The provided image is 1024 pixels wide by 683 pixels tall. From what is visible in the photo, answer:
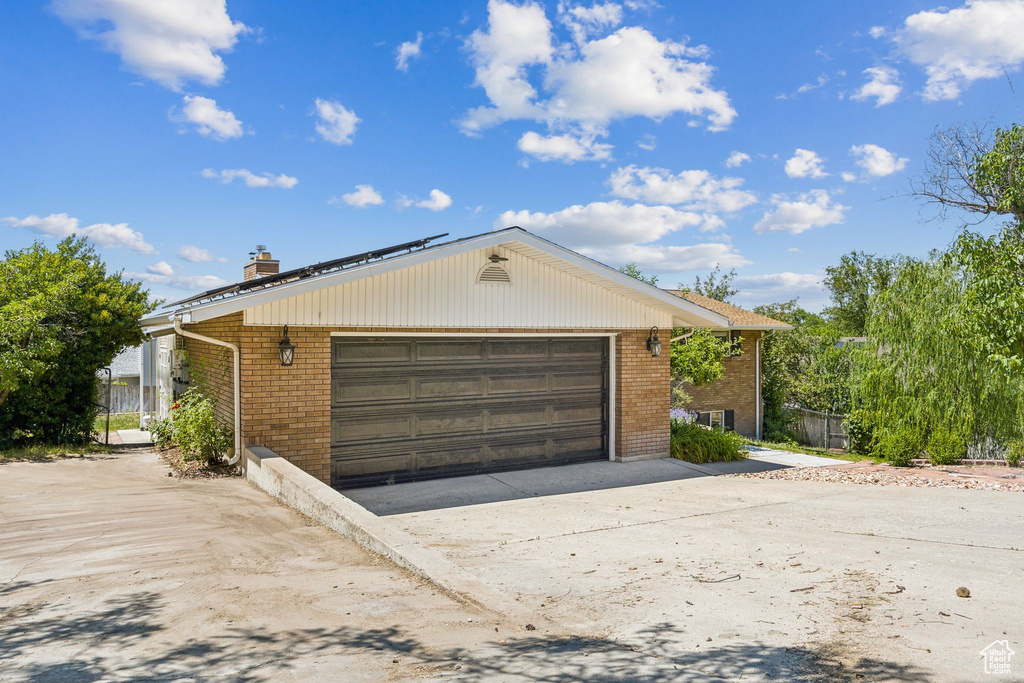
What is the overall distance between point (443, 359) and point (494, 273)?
1.58 m

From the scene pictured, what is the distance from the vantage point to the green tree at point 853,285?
110 ft

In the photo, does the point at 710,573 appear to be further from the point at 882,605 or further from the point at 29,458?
the point at 29,458

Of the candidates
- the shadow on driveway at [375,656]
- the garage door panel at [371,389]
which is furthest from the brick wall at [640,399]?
the shadow on driveway at [375,656]

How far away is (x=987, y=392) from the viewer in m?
15.4

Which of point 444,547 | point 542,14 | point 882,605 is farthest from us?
point 542,14

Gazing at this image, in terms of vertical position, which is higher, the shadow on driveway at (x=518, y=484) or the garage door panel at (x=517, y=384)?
the garage door panel at (x=517, y=384)

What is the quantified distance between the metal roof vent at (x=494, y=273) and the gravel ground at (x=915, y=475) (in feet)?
17.3

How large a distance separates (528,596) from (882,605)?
8.24 feet

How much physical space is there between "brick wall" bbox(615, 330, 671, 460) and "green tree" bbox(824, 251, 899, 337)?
2578 centimetres

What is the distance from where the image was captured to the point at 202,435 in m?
→ 9.55

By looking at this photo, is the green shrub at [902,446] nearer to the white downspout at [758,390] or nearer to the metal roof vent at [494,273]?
the white downspout at [758,390]

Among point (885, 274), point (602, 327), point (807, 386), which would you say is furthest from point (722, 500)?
point (885, 274)

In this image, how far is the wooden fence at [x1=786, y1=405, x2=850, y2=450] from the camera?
21.9 meters

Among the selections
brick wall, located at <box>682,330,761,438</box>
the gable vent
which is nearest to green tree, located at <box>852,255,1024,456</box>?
brick wall, located at <box>682,330,761,438</box>
